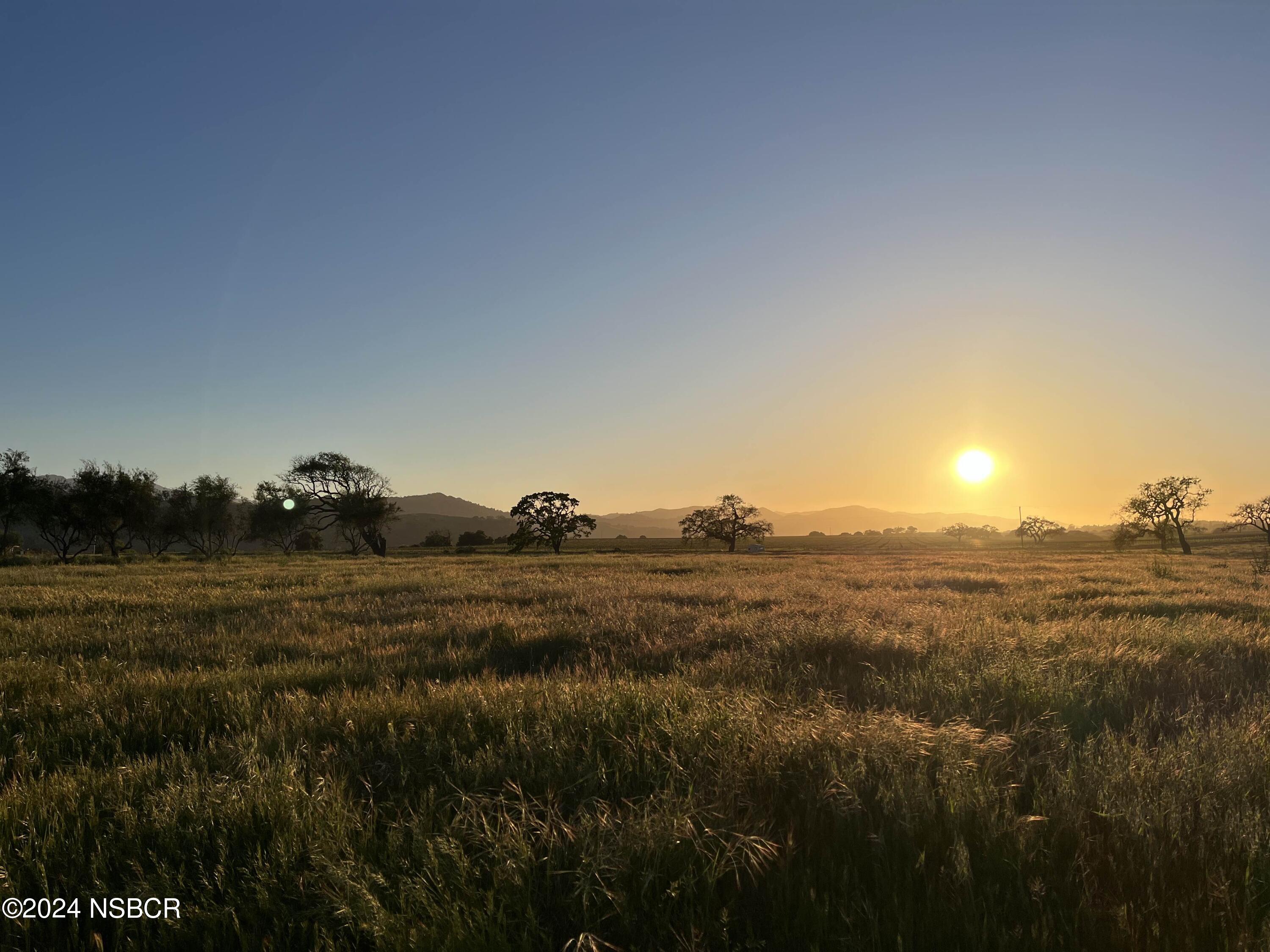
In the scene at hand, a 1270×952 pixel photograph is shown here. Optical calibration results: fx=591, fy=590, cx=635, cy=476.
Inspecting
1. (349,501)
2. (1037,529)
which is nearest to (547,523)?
(349,501)

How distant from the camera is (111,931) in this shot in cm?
214

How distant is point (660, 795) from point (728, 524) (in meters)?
93.1

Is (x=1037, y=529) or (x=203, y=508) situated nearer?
(x=203, y=508)

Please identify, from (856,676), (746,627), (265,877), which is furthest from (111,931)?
(746,627)

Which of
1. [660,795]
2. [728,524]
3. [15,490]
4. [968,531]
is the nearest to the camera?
[660,795]

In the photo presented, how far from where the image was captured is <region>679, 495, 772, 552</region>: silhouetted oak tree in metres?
93.3

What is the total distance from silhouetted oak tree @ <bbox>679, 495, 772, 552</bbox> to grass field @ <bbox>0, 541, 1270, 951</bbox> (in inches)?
3430

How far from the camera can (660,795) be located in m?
2.76

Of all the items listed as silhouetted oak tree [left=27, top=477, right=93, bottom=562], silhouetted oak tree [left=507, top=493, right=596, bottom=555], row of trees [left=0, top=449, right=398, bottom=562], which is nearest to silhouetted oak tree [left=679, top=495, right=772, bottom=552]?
silhouetted oak tree [left=507, top=493, right=596, bottom=555]

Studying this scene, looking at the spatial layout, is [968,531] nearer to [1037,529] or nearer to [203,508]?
[1037,529]

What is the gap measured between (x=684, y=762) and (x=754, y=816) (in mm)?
636

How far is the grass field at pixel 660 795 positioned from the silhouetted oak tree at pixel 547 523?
220 feet

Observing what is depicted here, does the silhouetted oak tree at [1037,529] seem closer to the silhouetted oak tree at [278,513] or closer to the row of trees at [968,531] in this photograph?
the row of trees at [968,531]

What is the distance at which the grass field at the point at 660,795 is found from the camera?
79.8 inches
